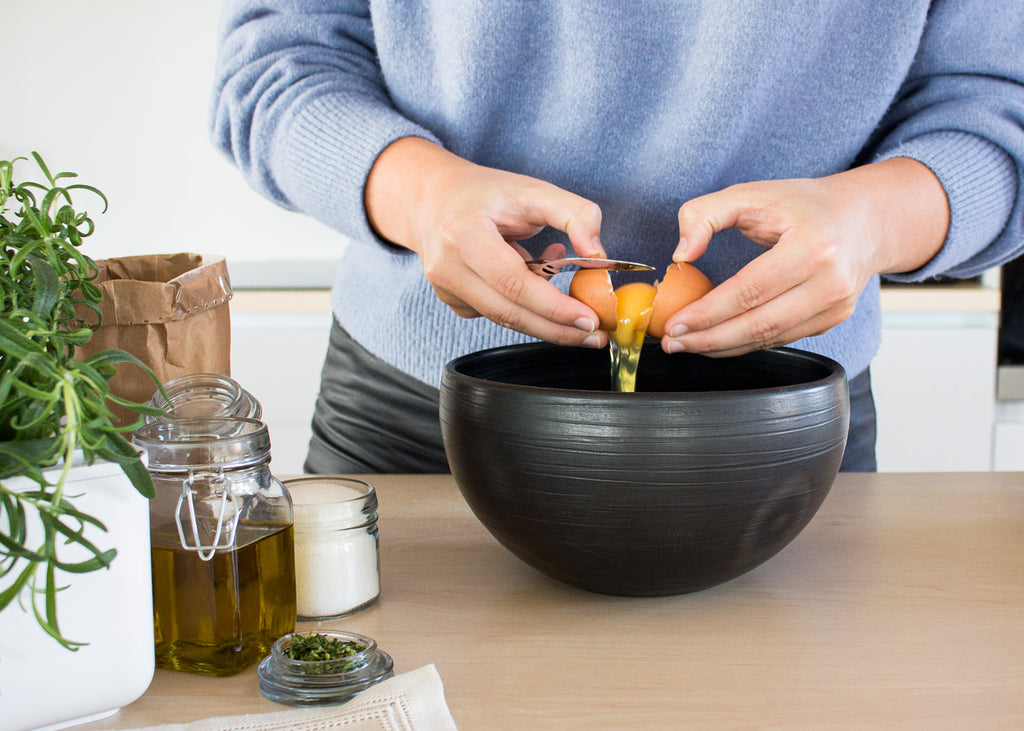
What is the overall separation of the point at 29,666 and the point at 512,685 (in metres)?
0.26

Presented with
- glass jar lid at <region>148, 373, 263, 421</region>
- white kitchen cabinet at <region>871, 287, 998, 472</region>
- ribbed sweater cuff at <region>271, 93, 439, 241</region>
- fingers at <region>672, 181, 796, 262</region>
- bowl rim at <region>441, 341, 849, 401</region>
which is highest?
ribbed sweater cuff at <region>271, 93, 439, 241</region>

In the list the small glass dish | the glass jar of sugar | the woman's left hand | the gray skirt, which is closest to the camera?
the small glass dish

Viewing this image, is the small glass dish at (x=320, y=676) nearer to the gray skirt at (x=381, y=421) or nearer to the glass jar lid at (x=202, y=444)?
the glass jar lid at (x=202, y=444)

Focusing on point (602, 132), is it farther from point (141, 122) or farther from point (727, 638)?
point (141, 122)

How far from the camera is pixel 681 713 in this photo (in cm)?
54

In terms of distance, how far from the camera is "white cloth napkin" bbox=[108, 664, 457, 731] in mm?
521

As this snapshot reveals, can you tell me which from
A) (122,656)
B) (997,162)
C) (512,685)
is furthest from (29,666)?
(997,162)

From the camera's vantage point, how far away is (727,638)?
631mm

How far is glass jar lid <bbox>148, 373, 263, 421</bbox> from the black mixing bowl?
0.15m

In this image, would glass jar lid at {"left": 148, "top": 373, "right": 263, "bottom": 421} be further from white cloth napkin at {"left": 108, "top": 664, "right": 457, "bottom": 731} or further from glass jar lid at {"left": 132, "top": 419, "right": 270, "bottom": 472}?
white cloth napkin at {"left": 108, "top": 664, "right": 457, "bottom": 731}

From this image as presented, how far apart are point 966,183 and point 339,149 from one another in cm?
60

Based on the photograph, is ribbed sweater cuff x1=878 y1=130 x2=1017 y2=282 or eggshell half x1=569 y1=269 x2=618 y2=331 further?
ribbed sweater cuff x1=878 y1=130 x2=1017 y2=282

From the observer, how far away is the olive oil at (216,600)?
579 millimetres

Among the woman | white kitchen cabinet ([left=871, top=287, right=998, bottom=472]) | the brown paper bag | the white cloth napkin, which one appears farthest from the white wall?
the white cloth napkin
